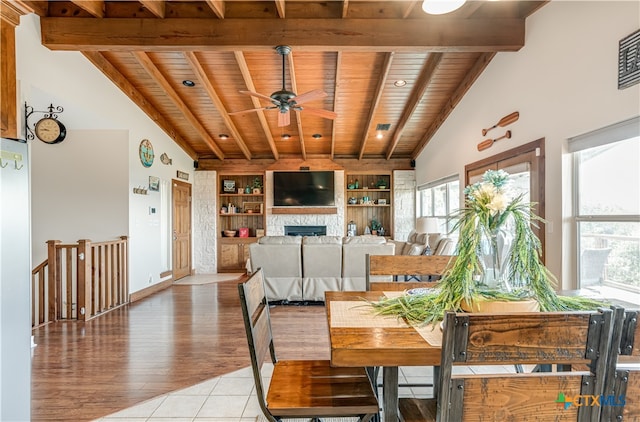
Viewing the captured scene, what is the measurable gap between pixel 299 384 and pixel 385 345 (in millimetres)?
598

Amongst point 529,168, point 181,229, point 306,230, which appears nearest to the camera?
point 529,168

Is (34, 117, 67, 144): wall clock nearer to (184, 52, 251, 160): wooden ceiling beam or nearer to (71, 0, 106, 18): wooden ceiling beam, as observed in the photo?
(71, 0, 106, 18): wooden ceiling beam

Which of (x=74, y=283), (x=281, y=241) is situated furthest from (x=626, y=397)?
(x=74, y=283)

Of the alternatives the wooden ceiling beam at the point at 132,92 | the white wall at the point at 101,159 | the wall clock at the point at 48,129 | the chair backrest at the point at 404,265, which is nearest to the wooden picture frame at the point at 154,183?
the white wall at the point at 101,159

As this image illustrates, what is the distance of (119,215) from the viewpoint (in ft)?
16.1

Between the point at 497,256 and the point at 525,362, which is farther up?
the point at 497,256

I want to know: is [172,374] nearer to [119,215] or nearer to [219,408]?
[219,408]

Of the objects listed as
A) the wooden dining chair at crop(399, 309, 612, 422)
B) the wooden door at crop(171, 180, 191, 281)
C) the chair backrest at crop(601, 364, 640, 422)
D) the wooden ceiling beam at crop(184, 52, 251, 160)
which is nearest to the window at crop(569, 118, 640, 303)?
the chair backrest at crop(601, 364, 640, 422)

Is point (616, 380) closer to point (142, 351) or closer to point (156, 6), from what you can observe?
point (142, 351)

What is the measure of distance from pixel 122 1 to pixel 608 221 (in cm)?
503

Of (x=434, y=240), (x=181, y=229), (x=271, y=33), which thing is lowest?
(x=434, y=240)

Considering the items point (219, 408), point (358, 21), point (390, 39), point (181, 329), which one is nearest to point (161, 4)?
point (358, 21)

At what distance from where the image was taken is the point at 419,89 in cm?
509

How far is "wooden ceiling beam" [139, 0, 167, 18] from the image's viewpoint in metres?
3.24
